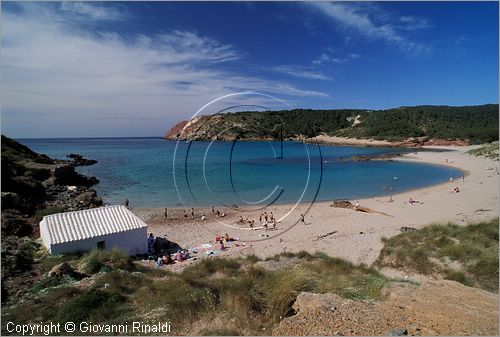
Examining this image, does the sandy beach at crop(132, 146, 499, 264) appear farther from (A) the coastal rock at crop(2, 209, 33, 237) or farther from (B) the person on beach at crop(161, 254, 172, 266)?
(A) the coastal rock at crop(2, 209, 33, 237)

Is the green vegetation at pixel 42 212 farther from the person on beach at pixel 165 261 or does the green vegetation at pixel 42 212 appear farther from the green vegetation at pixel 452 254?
the green vegetation at pixel 452 254

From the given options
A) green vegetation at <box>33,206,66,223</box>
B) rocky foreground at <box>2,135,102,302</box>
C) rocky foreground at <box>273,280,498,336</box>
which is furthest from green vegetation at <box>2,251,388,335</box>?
green vegetation at <box>33,206,66,223</box>

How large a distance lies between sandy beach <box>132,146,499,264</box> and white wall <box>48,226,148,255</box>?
10.9 feet

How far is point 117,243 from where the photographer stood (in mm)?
15516

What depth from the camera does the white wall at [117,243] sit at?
1377cm

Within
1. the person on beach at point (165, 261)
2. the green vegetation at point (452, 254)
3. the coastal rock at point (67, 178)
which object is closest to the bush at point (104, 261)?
the person on beach at point (165, 261)

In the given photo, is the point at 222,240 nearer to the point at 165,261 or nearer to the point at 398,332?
the point at 165,261

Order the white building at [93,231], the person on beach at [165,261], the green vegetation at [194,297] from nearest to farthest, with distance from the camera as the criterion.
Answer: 1. the green vegetation at [194,297]
2. the white building at [93,231]
3. the person on beach at [165,261]

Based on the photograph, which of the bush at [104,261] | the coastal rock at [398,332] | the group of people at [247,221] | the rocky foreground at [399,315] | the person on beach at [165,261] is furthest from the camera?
the group of people at [247,221]

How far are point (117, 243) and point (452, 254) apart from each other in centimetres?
1452

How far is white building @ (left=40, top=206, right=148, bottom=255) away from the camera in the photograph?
13961 mm

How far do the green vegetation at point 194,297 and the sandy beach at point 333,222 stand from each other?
627 centimetres

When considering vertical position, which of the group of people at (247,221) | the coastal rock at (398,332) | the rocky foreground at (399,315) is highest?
A: the coastal rock at (398,332)

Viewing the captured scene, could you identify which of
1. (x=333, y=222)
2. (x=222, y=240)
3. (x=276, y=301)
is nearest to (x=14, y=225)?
(x=222, y=240)
